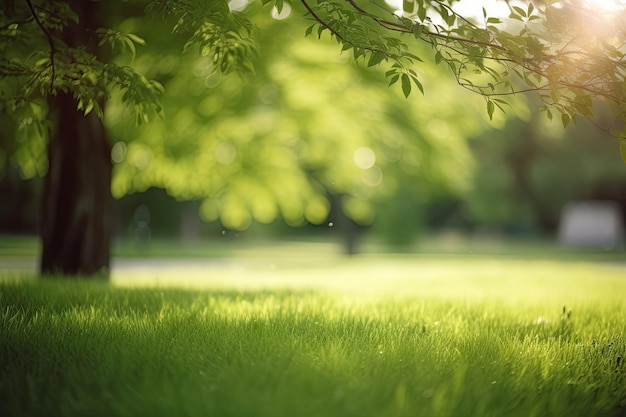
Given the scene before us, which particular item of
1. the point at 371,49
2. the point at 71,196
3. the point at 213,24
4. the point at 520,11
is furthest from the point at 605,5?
the point at 71,196

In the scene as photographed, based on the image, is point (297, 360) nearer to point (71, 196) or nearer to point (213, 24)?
point (213, 24)

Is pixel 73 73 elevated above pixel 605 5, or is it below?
below

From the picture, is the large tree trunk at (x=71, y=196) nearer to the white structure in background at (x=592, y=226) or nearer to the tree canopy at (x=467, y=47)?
the tree canopy at (x=467, y=47)

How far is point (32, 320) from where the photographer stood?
4734 millimetres

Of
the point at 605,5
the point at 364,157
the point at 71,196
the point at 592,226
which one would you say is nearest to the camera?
the point at 605,5

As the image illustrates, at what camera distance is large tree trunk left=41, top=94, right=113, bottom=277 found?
839cm

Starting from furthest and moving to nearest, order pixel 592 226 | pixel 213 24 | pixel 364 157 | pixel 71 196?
pixel 592 226 < pixel 364 157 < pixel 71 196 < pixel 213 24

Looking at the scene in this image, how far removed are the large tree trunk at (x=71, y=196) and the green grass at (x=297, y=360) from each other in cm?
254

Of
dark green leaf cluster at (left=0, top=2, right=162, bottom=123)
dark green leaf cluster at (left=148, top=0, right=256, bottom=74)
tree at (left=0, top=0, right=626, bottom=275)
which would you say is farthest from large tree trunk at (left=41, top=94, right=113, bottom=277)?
dark green leaf cluster at (left=148, top=0, right=256, bottom=74)

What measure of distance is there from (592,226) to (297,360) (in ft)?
117

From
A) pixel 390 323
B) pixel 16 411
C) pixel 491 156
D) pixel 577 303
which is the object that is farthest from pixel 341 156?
pixel 491 156

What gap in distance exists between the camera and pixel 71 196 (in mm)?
8391

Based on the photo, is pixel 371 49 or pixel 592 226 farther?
pixel 592 226

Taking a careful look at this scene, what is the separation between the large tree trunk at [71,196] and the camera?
8391 millimetres
